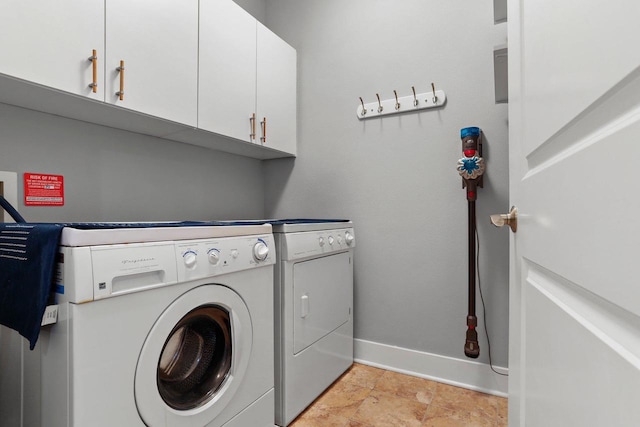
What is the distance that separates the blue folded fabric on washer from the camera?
82cm

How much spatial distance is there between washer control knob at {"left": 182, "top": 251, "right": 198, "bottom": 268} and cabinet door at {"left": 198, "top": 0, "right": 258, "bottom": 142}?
830mm

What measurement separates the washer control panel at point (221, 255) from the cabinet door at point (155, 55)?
696 millimetres

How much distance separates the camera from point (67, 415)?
0.81m

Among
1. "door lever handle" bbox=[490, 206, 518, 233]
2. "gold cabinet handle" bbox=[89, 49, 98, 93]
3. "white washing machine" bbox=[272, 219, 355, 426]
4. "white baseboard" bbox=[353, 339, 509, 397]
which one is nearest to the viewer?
"door lever handle" bbox=[490, 206, 518, 233]

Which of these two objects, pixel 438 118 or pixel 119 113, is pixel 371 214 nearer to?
pixel 438 118

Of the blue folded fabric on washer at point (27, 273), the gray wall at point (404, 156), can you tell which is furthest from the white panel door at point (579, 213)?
the gray wall at point (404, 156)

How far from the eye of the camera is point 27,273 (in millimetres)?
875

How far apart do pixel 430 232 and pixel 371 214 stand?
39 centimetres

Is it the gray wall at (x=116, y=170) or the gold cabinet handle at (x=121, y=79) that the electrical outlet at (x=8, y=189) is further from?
the gold cabinet handle at (x=121, y=79)

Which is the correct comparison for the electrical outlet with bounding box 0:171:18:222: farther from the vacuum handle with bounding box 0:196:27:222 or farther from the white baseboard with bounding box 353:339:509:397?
the white baseboard with bounding box 353:339:509:397

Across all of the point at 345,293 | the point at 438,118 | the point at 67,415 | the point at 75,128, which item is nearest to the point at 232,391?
the point at 67,415

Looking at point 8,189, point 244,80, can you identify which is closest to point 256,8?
point 244,80

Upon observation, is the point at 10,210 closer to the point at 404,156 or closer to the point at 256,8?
the point at 404,156

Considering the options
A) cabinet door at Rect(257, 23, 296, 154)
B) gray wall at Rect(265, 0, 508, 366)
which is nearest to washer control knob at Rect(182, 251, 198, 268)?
cabinet door at Rect(257, 23, 296, 154)
